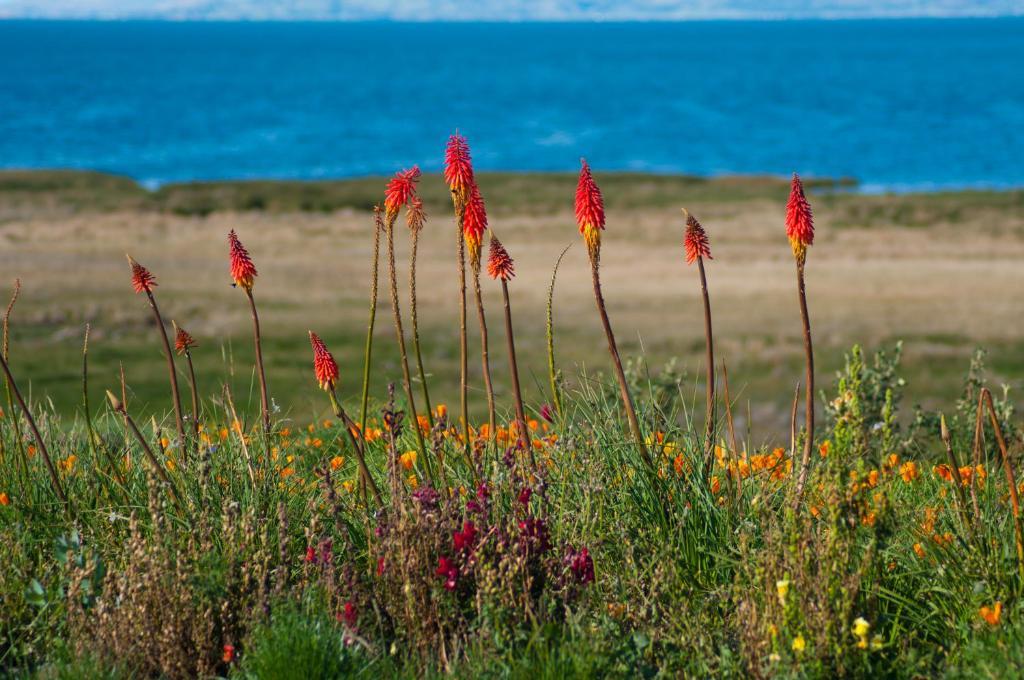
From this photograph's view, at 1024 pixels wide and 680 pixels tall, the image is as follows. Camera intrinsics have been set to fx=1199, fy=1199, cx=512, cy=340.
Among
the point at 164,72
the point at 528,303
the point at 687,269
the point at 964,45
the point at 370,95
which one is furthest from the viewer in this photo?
the point at 964,45

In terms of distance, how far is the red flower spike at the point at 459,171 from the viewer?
336 cm

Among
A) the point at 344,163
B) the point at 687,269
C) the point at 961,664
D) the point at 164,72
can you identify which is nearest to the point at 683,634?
the point at 961,664

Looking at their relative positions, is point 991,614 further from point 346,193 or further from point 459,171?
point 346,193

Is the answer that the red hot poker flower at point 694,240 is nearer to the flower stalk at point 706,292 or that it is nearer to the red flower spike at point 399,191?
the flower stalk at point 706,292

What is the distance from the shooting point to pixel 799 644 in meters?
2.88

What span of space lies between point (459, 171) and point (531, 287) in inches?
577

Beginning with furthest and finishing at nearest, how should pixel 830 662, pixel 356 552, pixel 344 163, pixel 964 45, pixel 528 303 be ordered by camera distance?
pixel 964 45
pixel 344 163
pixel 528 303
pixel 356 552
pixel 830 662

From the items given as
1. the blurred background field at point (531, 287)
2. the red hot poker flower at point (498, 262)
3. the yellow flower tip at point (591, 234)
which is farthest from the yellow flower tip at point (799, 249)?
the blurred background field at point (531, 287)

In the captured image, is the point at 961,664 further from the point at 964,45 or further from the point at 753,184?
the point at 964,45

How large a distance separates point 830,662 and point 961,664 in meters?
0.35

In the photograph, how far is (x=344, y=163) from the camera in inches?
2167

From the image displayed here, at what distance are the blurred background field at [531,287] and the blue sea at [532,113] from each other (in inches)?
822

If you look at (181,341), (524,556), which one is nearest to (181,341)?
(181,341)

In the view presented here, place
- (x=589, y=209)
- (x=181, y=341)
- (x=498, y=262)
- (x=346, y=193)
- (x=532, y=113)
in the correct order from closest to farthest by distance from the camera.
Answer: (x=589, y=209), (x=498, y=262), (x=181, y=341), (x=346, y=193), (x=532, y=113)
